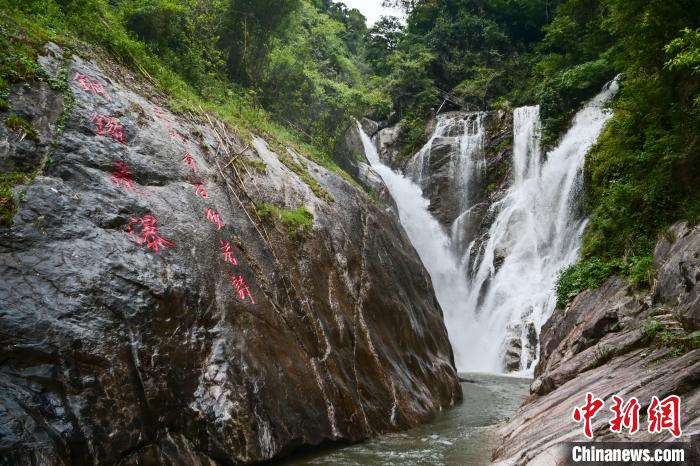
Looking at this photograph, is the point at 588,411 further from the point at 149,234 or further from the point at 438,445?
the point at 149,234

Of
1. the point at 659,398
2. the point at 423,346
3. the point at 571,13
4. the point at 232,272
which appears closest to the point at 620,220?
the point at 423,346

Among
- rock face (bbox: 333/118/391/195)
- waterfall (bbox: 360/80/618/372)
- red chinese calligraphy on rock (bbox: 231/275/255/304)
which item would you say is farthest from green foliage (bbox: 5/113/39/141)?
waterfall (bbox: 360/80/618/372)

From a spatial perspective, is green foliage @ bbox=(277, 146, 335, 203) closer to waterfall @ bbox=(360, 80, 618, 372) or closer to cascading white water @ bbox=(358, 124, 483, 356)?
waterfall @ bbox=(360, 80, 618, 372)

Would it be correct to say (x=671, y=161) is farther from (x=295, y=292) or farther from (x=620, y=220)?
(x=295, y=292)

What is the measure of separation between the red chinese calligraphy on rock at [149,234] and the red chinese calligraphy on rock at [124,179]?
1.48 feet

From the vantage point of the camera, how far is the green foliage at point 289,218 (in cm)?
750

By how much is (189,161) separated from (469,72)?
22.2 meters

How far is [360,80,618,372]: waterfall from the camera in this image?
1488 cm

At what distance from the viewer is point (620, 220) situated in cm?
991

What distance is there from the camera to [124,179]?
5.85 meters

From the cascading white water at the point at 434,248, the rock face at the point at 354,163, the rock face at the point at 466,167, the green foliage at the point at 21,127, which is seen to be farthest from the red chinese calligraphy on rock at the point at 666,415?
the rock face at the point at 466,167

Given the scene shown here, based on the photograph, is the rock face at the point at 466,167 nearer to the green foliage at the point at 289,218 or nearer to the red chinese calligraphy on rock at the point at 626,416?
the green foliage at the point at 289,218

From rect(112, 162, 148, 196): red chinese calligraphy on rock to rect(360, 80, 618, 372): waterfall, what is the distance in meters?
11.3

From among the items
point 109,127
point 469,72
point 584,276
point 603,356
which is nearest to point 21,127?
point 109,127
